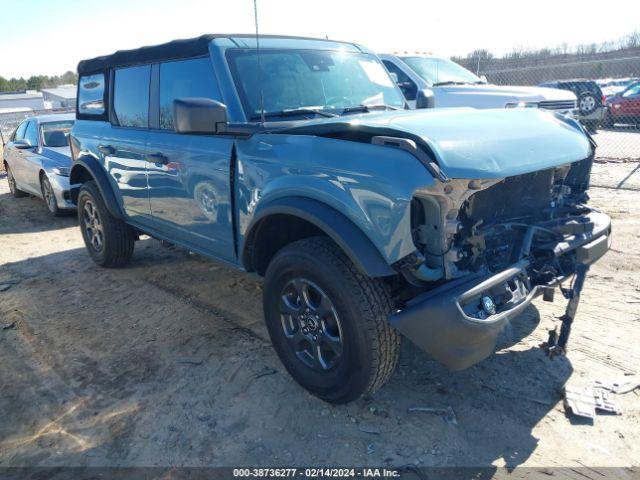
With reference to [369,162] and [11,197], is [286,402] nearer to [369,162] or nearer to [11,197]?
[369,162]

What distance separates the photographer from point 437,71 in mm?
9352

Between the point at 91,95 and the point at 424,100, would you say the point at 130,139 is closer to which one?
the point at 91,95

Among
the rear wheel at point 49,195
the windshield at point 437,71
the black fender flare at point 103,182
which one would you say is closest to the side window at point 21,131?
the rear wheel at point 49,195

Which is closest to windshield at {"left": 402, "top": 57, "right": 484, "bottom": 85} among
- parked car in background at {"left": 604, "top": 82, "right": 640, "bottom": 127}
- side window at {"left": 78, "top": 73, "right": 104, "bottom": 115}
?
side window at {"left": 78, "top": 73, "right": 104, "bottom": 115}

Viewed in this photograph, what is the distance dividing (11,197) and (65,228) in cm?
367

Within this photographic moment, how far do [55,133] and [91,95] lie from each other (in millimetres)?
4058

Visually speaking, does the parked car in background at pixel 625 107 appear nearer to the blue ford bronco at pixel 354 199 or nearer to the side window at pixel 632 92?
the side window at pixel 632 92

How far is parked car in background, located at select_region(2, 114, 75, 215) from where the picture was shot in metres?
7.90

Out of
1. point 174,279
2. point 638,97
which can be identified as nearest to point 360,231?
point 174,279

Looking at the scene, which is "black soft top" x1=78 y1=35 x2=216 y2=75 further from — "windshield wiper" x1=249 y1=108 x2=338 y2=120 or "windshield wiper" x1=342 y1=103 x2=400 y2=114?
"windshield wiper" x1=342 y1=103 x2=400 y2=114

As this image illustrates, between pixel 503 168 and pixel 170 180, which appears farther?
pixel 170 180

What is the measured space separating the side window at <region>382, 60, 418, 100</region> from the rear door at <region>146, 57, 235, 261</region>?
500cm

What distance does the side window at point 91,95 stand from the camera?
17.1 ft

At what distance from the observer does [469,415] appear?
9.50ft
